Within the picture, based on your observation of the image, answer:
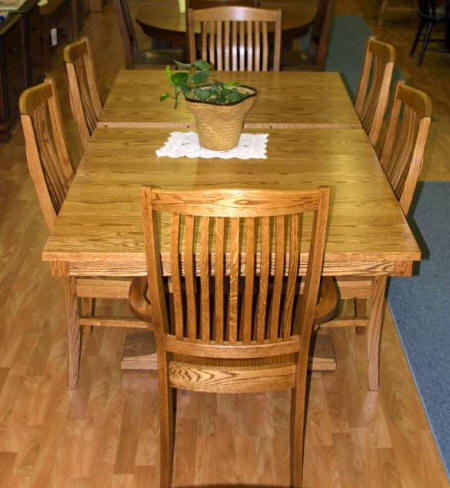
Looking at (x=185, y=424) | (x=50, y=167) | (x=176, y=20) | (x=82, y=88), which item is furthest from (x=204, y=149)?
(x=176, y=20)

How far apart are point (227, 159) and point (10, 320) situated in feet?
3.38

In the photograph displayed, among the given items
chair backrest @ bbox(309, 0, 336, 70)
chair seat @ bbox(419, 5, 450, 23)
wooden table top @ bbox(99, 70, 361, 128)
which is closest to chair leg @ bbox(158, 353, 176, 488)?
wooden table top @ bbox(99, 70, 361, 128)

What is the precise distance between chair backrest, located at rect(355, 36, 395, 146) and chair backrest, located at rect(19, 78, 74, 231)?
1058 mm

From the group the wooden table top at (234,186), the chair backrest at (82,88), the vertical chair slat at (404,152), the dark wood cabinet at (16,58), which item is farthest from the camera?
the dark wood cabinet at (16,58)

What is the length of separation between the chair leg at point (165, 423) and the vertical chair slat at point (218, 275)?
0.54 feet

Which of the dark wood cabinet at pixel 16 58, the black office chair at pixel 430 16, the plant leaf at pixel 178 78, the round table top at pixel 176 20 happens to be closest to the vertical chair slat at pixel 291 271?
the plant leaf at pixel 178 78

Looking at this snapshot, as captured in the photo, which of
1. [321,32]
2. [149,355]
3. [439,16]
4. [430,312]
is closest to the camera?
[149,355]

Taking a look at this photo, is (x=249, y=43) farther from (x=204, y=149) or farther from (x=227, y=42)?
(x=204, y=149)

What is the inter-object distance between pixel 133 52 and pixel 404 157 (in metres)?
2.35

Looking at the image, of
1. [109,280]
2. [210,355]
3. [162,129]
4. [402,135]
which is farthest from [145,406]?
[402,135]

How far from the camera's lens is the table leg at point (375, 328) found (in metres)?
2.19

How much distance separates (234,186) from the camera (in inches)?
81.4

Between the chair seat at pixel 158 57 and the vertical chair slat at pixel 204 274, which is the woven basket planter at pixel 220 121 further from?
the chair seat at pixel 158 57

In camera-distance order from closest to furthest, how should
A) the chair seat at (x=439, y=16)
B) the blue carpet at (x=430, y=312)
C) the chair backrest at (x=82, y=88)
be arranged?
the blue carpet at (x=430, y=312) < the chair backrest at (x=82, y=88) < the chair seat at (x=439, y=16)
